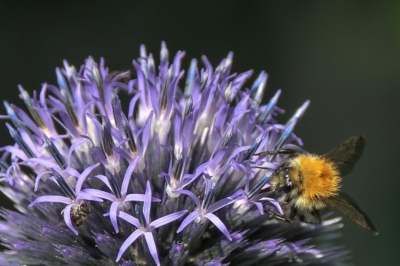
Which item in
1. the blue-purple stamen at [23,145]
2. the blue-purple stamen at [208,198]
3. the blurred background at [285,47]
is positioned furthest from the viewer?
the blurred background at [285,47]

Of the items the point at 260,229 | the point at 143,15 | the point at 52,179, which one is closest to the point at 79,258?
the point at 52,179

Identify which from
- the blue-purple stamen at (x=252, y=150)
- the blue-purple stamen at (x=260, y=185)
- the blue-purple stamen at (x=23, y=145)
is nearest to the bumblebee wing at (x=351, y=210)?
the blue-purple stamen at (x=260, y=185)

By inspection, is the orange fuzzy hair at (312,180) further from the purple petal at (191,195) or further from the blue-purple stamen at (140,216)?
the blue-purple stamen at (140,216)

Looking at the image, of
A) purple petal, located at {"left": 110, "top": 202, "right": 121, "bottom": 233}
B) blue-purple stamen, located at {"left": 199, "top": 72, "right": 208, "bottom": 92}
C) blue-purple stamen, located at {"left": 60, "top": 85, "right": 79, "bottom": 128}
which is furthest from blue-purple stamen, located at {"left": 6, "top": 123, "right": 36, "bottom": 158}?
blue-purple stamen, located at {"left": 199, "top": 72, "right": 208, "bottom": 92}

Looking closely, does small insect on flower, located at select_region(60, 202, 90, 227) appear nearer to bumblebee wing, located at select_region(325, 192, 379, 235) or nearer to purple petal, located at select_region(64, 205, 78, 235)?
purple petal, located at select_region(64, 205, 78, 235)

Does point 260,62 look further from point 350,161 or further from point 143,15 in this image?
point 350,161

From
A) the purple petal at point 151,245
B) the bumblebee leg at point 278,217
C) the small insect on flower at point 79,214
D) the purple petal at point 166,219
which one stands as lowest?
the bumblebee leg at point 278,217

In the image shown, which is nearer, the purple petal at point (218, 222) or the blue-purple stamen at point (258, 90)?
the purple petal at point (218, 222)
